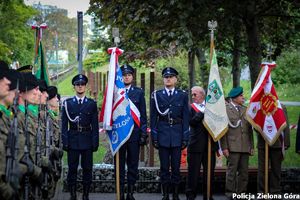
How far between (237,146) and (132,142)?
1617 mm

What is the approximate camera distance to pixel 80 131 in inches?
367

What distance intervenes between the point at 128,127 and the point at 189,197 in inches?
57.2

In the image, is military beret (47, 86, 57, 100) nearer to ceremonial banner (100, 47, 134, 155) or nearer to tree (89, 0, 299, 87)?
ceremonial banner (100, 47, 134, 155)

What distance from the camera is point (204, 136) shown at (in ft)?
30.8

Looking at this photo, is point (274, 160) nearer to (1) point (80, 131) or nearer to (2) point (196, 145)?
(2) point (196, 145)

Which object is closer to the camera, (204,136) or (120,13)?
(204,136)

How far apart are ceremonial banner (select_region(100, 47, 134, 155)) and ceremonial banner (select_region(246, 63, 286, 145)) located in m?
1.89

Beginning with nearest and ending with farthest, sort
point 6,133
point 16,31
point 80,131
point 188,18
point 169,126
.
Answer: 1. point 6,133
2. point 169,126
3. point 80,131
4. point 188,18
5. point 16,31

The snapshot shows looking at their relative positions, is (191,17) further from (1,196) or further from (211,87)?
(1,196)

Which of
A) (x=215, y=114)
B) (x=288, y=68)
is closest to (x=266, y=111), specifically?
(x=215, y=114)

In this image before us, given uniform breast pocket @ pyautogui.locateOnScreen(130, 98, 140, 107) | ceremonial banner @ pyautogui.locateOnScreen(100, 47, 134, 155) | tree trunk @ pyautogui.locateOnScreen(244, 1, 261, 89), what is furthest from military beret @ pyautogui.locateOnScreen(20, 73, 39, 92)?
tree trunk @ pyautogui.locateOnScreen(244, 1, 261, 89)

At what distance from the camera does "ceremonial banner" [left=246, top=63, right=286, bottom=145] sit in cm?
929

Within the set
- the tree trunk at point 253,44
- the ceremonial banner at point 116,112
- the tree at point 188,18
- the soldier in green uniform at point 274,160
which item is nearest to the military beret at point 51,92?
the ceremonial banner at point 116,112

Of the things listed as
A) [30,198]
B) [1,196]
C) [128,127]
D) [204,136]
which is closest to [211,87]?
[204,136]
